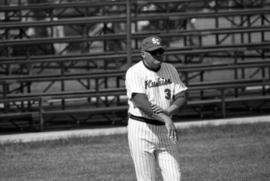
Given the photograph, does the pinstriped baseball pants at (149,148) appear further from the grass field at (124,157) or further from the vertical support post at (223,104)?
the vertical support post at (223,104)

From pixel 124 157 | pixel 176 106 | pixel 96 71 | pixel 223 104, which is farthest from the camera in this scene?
pixel 223 104

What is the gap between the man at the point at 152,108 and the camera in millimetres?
6246

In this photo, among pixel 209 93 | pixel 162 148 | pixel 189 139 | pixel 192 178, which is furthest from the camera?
pixel 209 93

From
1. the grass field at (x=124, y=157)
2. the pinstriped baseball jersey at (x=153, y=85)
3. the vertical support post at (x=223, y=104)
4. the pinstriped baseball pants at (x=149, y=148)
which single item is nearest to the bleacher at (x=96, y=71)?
the vertical support post at (x=223, y=104)

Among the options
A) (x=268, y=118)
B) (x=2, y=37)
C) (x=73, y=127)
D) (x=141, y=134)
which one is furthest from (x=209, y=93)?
(x=141, y=134)

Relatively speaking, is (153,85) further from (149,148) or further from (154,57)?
(149,148)

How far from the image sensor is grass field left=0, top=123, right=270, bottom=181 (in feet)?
30.4

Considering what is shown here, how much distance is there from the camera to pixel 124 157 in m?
10.6

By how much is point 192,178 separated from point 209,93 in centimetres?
674

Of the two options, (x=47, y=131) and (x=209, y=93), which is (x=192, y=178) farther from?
(x=209, y=93)

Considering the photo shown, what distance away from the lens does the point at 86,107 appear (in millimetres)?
14391

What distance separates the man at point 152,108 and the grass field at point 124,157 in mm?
2649

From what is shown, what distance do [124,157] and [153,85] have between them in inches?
174

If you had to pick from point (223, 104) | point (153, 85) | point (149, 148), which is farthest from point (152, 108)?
point (223, 104)
